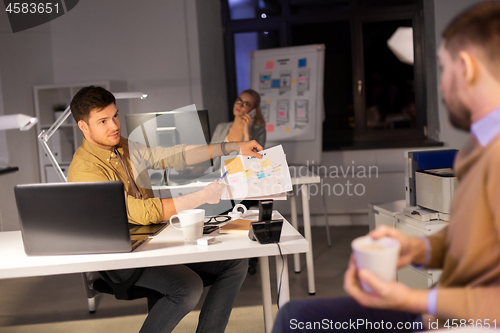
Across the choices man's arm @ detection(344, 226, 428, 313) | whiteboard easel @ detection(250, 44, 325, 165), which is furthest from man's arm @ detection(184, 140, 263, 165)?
whiteboard easel @ detection(250, 44, 325, 165)

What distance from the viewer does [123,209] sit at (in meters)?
1.27

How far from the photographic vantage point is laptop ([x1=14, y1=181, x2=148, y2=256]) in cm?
127

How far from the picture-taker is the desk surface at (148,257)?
130 centimetres

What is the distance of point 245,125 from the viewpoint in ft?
11.1

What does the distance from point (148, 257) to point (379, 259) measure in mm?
791

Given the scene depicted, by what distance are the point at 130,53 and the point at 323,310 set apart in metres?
3.93

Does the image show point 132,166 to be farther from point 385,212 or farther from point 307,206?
point 385,212

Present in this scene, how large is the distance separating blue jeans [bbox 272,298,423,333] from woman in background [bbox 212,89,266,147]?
7.81 feet

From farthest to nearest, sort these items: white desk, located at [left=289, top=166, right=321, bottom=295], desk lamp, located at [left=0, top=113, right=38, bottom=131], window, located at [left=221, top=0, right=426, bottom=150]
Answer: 1. window, located at [left=221, top=0, right=426, bottom=150]
2. white desk, located at [left=289, top=166, right=321, bottom=295]
3. desk lamp, located at [left=0, top=113, right=38, bottom=131]

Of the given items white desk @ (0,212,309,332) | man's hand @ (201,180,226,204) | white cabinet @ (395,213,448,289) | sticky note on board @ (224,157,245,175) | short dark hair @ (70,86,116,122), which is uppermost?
short dark hair @ (70,86,116,122)

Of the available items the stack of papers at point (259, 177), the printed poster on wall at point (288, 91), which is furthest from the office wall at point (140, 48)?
the stack of papers at point (259, 177)

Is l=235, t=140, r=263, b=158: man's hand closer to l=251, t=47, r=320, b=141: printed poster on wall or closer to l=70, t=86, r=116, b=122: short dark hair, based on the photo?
l=70, t=86, r=116, b=122: short dark hair

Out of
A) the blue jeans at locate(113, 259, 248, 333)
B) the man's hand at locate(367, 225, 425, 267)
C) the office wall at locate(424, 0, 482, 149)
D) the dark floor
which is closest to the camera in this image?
the man's hand at locate(367, 225, 425, 267)

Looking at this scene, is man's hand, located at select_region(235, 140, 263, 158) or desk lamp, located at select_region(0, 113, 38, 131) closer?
desk lamp, located at select_region(0, 113, 38, 131)
